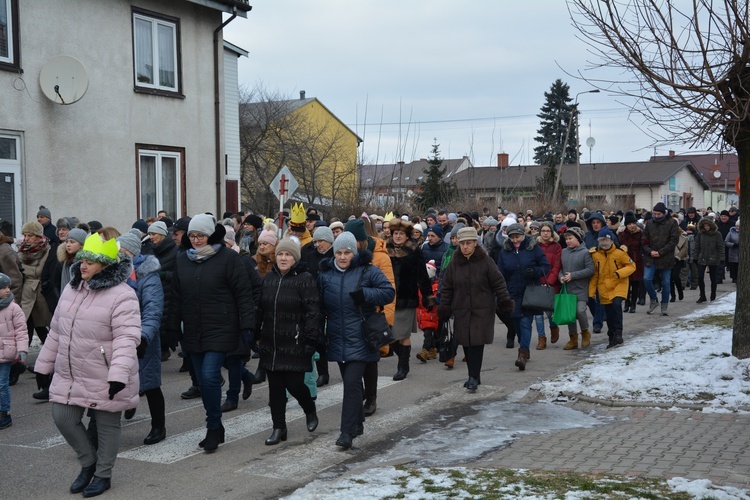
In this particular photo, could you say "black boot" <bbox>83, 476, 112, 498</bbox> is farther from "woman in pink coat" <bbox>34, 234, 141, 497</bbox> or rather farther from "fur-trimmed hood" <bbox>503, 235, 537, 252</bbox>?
"fur-trimmed hood" <bbox>503, 235, 537, 252</bbox>

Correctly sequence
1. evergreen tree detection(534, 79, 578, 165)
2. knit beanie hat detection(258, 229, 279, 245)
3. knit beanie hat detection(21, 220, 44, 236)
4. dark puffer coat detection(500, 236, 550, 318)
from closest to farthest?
knit beanie hat detection(258, 229, 279, 245), knit beanie hat detection(21, 220, 44, 236), dark puffer coat detection(500, 236, 550, 318), evergreen tree detection(534, 79, 578, 165)

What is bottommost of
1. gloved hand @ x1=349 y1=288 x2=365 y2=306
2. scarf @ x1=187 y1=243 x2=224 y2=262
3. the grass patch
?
the grass patch

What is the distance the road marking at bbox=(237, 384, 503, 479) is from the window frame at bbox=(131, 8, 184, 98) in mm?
10917

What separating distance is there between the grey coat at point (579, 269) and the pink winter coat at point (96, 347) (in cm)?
829

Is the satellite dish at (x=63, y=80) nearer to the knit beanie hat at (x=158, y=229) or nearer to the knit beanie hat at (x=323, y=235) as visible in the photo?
the knit beanie hat at (x=158, y=229)

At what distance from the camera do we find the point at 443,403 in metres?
9.37

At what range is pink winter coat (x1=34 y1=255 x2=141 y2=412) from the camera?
615 centimetres

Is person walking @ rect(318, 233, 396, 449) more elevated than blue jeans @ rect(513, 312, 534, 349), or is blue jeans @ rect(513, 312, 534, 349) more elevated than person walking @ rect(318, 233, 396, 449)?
person walking @ rect(318, 233, 396, 449)

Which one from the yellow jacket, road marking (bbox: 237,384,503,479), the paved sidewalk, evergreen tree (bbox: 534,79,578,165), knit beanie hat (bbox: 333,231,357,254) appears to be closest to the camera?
the paved sidewalk

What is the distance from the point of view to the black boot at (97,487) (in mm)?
6215

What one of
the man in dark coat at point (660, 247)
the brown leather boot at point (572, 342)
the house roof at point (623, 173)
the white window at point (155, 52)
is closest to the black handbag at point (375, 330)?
the brown leather boot at point (572, 342)

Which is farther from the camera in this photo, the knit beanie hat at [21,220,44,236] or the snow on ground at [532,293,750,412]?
the knit beanie hat at [21,220,44,236]

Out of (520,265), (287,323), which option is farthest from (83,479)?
(520,265)

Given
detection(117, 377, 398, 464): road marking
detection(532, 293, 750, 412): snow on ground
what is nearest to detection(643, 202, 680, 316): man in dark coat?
detection(532, 293, 750, 412): snow on ground
